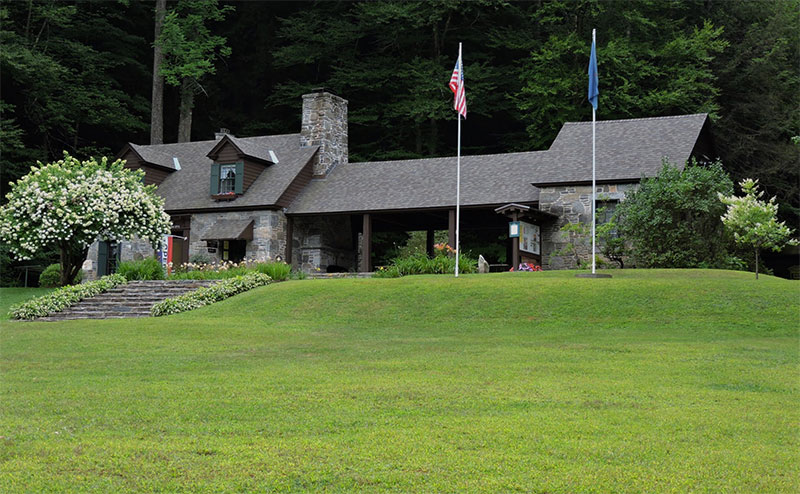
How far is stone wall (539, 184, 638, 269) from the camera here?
23.8m

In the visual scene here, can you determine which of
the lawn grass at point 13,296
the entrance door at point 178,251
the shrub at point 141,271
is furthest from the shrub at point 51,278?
the shrub at point 141,271

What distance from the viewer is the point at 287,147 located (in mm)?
30297

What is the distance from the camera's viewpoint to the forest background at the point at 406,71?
105 ft

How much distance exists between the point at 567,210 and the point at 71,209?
13.2 meters

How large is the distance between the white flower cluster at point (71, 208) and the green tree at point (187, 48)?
12.7m

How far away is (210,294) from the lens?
19797mm

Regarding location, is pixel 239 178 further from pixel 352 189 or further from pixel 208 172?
pixel 352 189

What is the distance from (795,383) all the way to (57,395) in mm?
7658

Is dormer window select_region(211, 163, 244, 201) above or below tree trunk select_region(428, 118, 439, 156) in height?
below

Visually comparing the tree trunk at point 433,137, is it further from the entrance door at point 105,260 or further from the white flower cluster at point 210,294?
the white flower cluster at point 210,294

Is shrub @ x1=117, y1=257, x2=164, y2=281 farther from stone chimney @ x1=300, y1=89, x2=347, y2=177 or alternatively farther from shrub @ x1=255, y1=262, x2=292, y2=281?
stone chimney @ x1=300, y1=89, x2=347, y2=177

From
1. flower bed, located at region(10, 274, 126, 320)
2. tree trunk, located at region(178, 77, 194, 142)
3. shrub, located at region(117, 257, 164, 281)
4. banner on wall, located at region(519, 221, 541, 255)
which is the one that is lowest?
flower bed, located at region(10, 274, 126, 320)

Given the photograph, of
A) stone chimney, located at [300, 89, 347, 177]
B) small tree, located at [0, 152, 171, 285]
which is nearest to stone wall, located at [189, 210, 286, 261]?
stone chimney, located at [300, 89, 347, 177]

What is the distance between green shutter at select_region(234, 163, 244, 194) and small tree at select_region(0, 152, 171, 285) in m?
4.68
